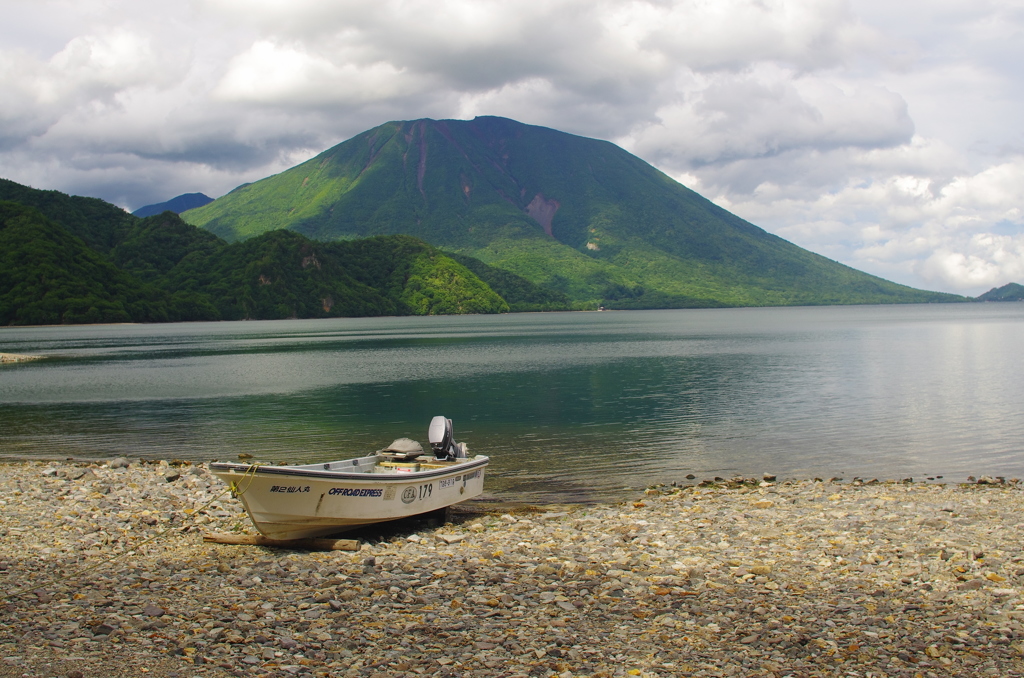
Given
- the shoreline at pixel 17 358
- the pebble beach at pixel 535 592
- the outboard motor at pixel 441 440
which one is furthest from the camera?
the shoreline at pixel 17 358

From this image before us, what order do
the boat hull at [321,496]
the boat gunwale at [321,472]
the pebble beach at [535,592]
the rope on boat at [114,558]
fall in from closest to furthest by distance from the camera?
1. the pebble beach at [535,592]
2. the rope on boat at [114,558]
3. the boat gunwale at [321,472]
4. the boat hull at [321,496]

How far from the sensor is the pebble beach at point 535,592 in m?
9.60

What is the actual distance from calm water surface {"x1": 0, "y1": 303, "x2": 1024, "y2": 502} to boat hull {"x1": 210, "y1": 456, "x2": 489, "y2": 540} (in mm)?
5235

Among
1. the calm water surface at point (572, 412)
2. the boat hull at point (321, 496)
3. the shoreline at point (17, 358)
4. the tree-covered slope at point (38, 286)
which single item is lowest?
the calm water surface at point (572, 412)

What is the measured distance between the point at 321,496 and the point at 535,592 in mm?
5092

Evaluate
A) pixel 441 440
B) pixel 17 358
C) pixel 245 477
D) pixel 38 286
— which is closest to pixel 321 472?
pixel 245 477

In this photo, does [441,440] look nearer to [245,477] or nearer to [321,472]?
[321,472]

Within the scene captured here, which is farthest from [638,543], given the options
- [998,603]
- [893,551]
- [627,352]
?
[627,352]


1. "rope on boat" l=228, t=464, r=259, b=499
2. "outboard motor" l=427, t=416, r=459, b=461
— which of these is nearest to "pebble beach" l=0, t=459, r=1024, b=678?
"rope on boat" l=228, t=464, r=259, b=499

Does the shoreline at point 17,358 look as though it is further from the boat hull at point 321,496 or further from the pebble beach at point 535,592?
the boat hull at point 321,496

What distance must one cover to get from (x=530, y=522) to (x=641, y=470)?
8476 millimetres

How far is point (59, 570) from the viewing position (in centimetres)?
1341

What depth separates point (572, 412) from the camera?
3944 cm

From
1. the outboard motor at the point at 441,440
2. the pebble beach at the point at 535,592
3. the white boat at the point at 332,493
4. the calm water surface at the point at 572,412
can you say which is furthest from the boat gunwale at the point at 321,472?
the calm water surface at the point at 572,412
